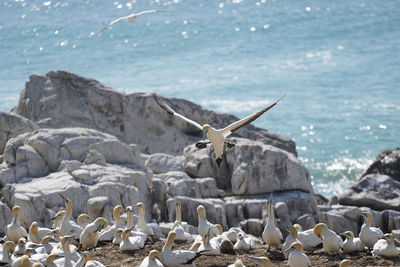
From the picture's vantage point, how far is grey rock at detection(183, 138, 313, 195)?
16.9m

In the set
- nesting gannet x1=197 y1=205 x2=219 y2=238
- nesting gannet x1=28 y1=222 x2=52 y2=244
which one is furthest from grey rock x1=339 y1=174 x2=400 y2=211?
nesting gannet x1=28 y1=222 x2=52 y2=244

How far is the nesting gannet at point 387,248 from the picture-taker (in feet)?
39.0

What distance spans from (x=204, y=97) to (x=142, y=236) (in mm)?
26186

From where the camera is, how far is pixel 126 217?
14.2 meters

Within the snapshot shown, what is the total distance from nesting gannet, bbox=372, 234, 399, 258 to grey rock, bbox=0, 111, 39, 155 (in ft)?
29.6

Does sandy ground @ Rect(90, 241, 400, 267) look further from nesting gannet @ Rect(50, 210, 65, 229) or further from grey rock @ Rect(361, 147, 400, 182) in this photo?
grey rock @ Rect(361, 147, 400, 182)

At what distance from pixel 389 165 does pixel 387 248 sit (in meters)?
9.63

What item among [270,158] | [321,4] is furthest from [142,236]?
[321,4]

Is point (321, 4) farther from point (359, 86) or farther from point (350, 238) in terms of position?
point (350, 238)

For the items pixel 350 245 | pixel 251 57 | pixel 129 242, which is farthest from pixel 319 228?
pixel 251 57

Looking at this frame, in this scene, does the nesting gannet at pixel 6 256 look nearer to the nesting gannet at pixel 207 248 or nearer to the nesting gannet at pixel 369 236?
the nesting gannet at pixel 207 248

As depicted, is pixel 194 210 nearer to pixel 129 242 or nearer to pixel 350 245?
pixel 129 242

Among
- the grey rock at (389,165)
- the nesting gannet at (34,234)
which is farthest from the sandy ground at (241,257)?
the grey rock at (389,165)

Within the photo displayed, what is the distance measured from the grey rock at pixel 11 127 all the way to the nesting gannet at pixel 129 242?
6.24 m
